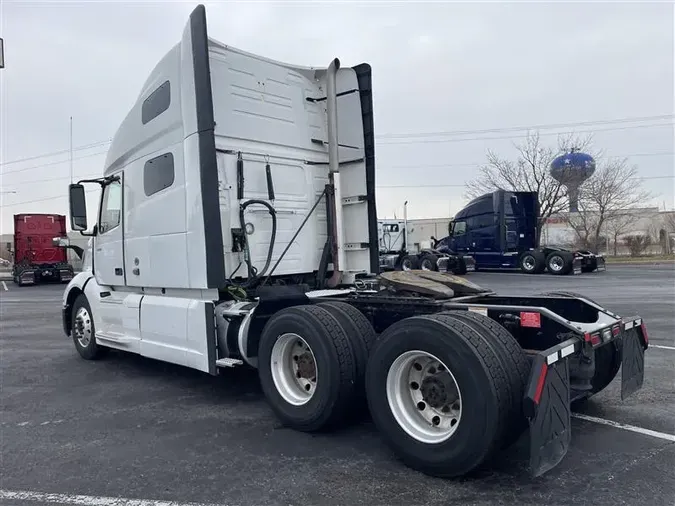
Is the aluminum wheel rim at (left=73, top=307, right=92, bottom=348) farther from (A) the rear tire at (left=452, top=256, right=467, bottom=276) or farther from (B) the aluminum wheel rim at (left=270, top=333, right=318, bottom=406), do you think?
(A) the rear tire at (left=452, top=256, right=467, bottom=276)

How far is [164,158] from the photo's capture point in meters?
6.26

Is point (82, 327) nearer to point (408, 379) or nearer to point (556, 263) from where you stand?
point (408, 379)

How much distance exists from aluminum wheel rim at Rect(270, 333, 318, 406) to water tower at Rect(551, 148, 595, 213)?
38.2 meters

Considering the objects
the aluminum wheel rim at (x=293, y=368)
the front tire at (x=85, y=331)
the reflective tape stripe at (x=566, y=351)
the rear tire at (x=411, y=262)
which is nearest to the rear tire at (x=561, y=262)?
the rear tire at (x=411, y=262)

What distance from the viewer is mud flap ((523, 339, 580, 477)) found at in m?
3.42

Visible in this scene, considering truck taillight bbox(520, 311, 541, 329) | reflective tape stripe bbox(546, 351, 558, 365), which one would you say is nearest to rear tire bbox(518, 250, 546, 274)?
truck taillight bbox(520, 311, 541, 329)

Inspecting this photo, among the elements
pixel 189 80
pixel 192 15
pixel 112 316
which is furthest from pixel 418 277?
pixel 112 316

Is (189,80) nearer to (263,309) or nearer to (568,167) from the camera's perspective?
(263,309)

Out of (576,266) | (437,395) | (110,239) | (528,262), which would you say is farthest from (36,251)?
(437,395)

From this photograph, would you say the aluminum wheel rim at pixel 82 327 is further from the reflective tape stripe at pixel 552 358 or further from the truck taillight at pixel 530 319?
the reflective tape stripe at pixel 552 358

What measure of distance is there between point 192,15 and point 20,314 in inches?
490

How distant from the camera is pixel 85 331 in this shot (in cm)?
817

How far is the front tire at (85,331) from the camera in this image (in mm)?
8055

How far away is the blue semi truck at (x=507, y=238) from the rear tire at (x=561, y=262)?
1.7 inches
